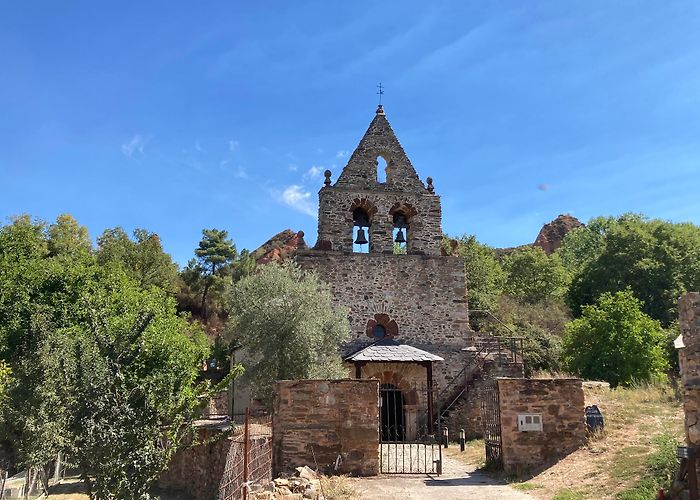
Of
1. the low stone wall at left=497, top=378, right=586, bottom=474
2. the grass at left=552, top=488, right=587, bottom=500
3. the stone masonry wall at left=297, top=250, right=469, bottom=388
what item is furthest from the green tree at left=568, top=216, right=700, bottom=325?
the grass at left=552, top=488, right=587, bottom=500

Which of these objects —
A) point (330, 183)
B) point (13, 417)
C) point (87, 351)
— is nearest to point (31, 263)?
point (13, 417)

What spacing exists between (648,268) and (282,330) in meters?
28.5

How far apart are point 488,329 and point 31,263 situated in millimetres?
24531

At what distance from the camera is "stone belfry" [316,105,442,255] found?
22938 millimetres

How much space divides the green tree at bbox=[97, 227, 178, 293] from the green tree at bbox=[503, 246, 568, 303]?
2716 cm

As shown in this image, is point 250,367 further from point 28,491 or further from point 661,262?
point 661,262

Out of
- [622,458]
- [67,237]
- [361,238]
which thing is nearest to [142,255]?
[67,237]

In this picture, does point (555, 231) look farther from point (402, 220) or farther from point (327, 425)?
point (327, 425)

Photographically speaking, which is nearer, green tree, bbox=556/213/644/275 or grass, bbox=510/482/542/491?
grass, bbox=510/482/542/491

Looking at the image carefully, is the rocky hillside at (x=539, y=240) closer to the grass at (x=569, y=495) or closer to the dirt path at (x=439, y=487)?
the dirt path at (x=439, y=487)

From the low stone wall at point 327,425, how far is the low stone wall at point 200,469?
1.57m

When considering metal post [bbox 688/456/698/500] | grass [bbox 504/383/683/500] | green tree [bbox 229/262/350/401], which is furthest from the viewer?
green tree [bbox 229/262/350/401]

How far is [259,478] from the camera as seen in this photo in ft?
36.3

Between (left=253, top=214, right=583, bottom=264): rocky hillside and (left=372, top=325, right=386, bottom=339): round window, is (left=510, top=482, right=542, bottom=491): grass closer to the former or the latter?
(left=372, top=325, right=386, bottom=339): round window
